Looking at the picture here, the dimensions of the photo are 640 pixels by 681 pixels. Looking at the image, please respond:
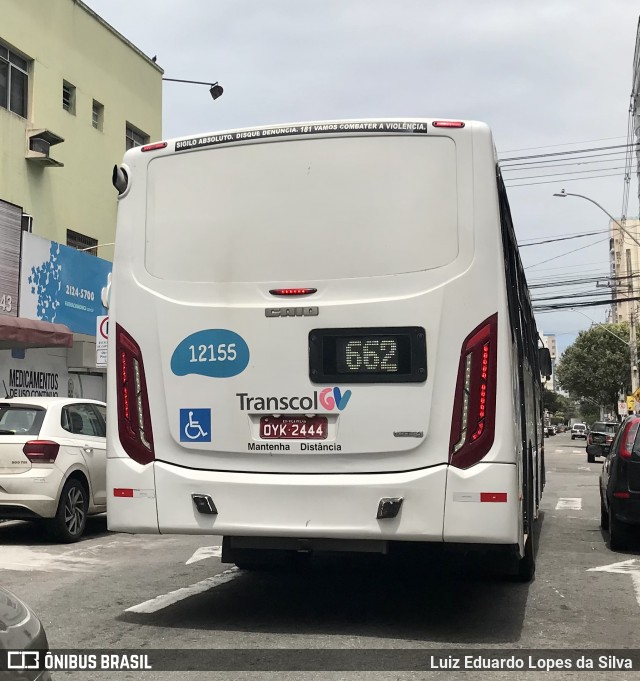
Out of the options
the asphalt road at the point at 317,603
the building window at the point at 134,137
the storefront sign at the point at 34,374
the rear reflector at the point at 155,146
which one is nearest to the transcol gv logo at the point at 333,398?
the asphalt road at the point at 317,603

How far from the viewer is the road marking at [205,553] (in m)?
8.62

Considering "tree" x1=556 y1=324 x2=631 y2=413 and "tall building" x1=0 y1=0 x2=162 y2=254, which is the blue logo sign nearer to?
"tall building" x1=0 y1=0 x2=162 y2=254

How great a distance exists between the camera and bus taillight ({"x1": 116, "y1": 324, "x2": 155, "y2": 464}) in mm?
5762

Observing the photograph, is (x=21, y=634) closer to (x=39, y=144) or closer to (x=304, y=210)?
(x=304, y=210)

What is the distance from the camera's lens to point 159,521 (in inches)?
222

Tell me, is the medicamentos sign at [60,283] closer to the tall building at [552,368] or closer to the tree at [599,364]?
the tall building at [552,368]

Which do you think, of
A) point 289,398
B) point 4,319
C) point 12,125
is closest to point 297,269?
point 289,398

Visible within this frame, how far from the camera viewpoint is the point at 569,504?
1563 centimetres

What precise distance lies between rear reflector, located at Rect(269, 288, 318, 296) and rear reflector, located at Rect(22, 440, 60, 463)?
16.4 feet

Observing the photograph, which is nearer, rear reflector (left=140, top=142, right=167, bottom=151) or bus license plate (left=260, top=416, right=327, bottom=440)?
bus license plate (left=260, top=416, right=327, bottom=440)

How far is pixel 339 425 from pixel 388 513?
2.01 ft

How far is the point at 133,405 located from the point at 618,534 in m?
6.10

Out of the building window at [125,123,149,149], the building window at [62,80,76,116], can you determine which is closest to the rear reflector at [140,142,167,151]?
the building window at [62,80,76,116]

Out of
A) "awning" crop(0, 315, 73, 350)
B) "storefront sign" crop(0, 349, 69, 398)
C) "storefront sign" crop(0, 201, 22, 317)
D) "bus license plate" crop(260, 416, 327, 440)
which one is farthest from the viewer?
"storefront sign" crop(0, 349, 69, 398)
